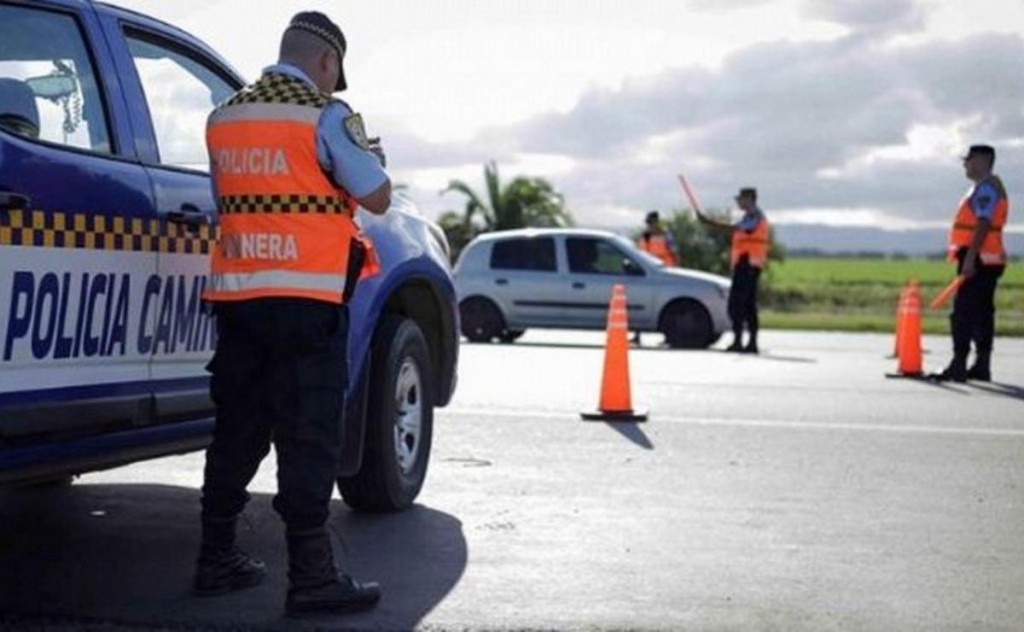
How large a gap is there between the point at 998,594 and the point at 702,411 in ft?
19.7

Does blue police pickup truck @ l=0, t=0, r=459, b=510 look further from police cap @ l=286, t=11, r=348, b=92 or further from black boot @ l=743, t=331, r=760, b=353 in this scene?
black boot @ l=743, t=331, r=760, b=353

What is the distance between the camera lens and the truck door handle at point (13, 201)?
4.96m

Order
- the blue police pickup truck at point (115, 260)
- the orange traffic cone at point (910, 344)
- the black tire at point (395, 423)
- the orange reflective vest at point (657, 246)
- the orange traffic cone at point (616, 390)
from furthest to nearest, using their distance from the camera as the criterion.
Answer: the orange reflective vest at point (657, 246) < the orange traffic cone at point (910, 344) < the orange traffic cone at point (616, 390) < the black tire at point (395, 423) < the blue police pickup truck at point (115, 260)

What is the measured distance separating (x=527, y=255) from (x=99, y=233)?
17.8 m

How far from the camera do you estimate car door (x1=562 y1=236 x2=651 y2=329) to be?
75.0 feet

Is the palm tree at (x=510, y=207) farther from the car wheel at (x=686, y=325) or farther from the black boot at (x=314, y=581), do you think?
the black boot at (x=314, y=581)

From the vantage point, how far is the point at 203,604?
18.5 feet

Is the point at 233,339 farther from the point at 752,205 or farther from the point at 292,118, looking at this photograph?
the point at 752,205

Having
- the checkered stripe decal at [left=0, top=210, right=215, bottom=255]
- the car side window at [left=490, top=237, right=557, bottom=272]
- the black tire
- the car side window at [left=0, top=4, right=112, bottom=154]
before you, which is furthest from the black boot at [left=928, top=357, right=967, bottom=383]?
the car side window at [left=0, top=4, right=112, bottom=154]

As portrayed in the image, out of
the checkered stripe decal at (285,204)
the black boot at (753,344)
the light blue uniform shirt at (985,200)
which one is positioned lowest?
the black boot at (753,344)

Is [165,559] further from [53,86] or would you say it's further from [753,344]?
[753,344]

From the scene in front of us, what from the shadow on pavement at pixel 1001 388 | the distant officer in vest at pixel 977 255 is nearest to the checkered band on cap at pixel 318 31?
the shadow on pavement at pixel 1001 388

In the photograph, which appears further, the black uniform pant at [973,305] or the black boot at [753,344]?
the black boot at [753,344]

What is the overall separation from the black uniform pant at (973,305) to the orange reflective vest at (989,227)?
84 mm
